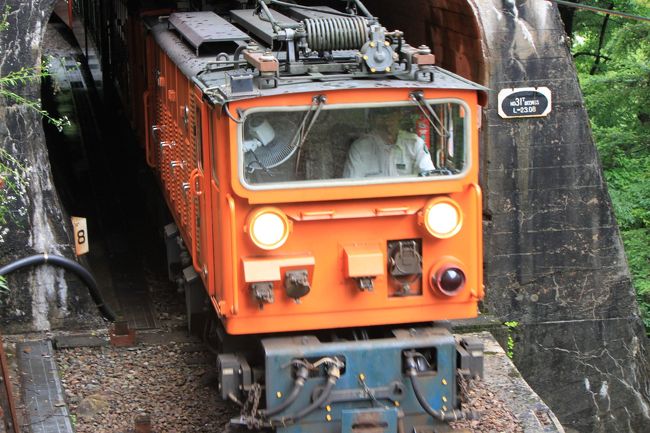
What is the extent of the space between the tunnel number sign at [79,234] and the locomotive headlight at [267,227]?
13.2 feet

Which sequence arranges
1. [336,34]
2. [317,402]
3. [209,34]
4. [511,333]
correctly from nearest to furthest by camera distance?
[317,402], [336,34], [209,34], [511,333]

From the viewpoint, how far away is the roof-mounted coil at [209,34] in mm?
8404

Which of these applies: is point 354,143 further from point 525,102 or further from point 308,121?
point 525,102

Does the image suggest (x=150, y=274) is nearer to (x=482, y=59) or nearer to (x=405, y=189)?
(x=482, y=59)

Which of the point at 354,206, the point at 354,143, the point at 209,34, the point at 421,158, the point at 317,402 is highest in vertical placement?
the point at 209,34

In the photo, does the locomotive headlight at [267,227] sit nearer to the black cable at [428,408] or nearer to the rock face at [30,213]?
the black cable at [428,408]

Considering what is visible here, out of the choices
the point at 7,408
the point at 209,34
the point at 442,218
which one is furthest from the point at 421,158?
the point at 7,408

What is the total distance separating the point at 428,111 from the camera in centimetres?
695

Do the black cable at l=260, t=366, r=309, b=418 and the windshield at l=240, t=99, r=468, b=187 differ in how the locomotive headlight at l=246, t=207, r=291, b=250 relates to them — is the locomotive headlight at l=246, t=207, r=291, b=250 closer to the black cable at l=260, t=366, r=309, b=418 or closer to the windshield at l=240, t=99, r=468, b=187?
the windshield at l=240, t=99, r=468, b=187

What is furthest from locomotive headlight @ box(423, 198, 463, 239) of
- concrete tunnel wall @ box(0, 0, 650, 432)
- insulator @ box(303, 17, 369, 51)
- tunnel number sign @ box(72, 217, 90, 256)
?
tunnel number sign @ box(72, 217, 90, 256)

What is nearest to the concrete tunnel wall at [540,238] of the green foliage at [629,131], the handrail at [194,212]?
the green foliage at [629,131]

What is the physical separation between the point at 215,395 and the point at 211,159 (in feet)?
7.39

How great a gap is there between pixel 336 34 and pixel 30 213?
401 centimetres

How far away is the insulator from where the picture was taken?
284 inches
